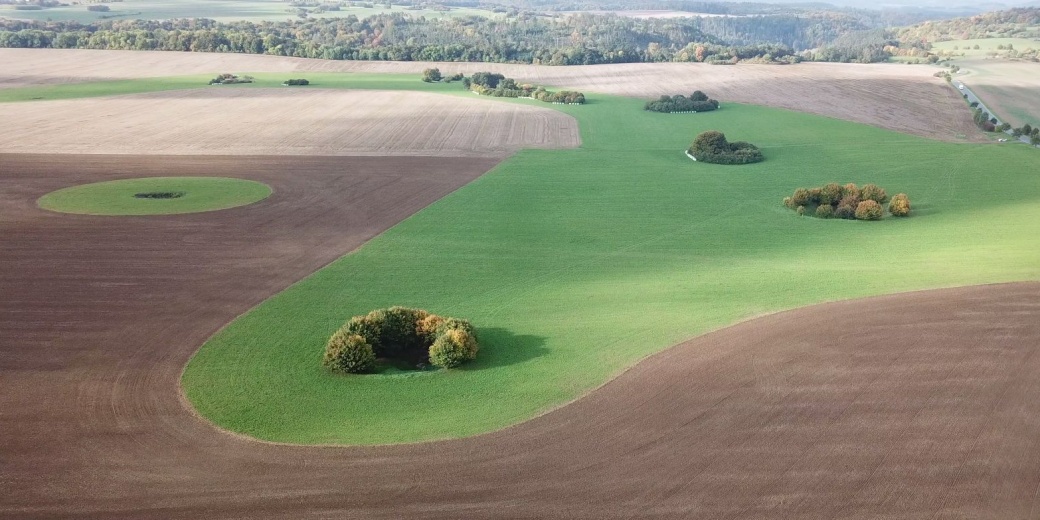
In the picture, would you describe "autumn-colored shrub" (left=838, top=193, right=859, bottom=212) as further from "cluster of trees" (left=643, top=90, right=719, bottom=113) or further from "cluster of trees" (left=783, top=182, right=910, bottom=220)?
"cluster of trees" (left=643, top=90, right=719, bottom=113)

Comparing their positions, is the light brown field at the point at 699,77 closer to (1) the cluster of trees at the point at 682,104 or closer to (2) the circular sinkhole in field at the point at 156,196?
(1) the cluster of trees at the point at 682,104

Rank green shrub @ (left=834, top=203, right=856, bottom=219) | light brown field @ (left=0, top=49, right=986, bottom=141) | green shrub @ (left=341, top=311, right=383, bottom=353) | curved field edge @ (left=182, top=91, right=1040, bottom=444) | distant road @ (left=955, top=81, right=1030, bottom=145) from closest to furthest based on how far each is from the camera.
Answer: curved field edge @ (left=182, top=91, right=1040, bottom=444)
green shrub @ (left=341, top=311, right=383, bottom=353)
green shrub @ (left=834, top=203, right=856, bottom=219)
distant road @ (left=955, top=81, right=1030, bottom=145)
light brown field @ (left=0, top=49, right=986, bottom=141)

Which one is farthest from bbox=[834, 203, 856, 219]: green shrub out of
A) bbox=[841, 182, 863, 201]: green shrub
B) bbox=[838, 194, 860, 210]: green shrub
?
bbox=[841, 182, 863, 201]: green shrub

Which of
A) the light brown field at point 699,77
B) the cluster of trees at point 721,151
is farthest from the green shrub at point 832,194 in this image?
the light brown field at point 699,77

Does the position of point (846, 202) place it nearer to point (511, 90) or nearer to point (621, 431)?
point (621, 431)

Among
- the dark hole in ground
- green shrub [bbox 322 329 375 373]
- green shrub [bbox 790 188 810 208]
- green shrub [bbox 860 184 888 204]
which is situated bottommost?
the dark hole in ground

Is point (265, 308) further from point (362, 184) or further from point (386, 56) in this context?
point (386, 56)
